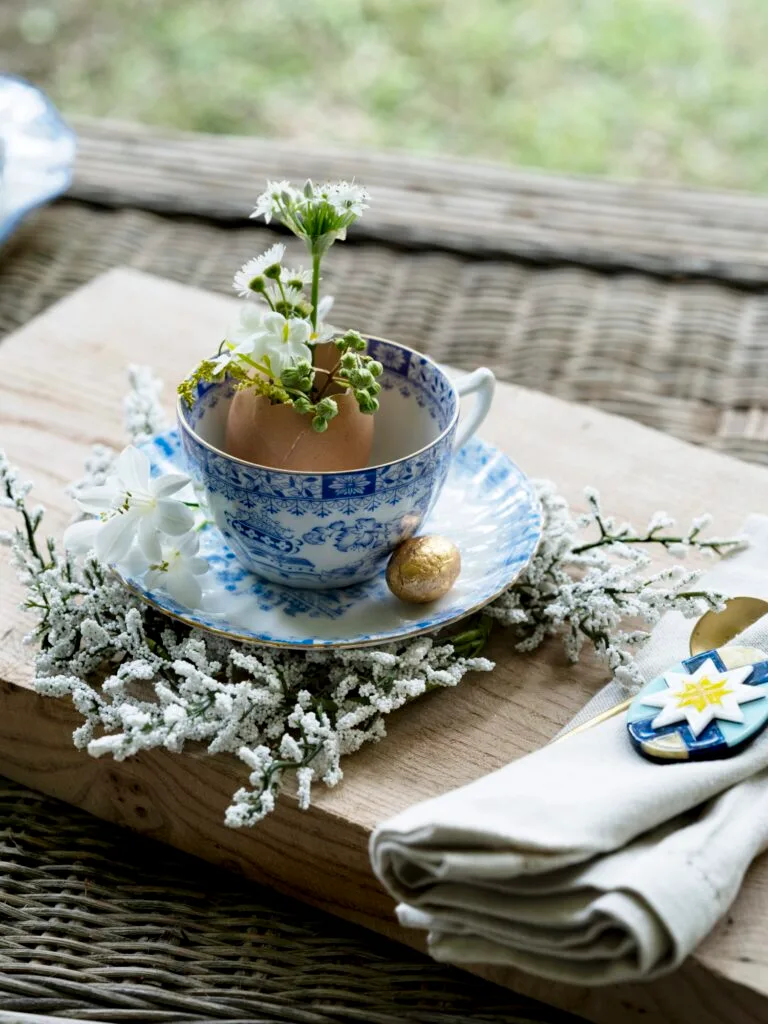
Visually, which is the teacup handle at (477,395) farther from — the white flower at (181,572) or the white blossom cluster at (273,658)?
the white flower at (181,572)

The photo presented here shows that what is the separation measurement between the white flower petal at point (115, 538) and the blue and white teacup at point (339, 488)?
0.15ft

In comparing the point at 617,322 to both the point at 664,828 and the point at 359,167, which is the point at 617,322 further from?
the point at 664,828

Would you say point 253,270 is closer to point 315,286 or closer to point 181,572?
point 315,286

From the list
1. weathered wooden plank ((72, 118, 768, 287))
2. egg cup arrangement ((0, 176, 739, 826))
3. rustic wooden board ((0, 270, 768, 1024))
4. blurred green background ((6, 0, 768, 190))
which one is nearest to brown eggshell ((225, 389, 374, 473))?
egg cup arrangement ((0, 176, 739, 826))

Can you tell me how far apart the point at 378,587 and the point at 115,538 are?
146mm

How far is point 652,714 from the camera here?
22.0 inches

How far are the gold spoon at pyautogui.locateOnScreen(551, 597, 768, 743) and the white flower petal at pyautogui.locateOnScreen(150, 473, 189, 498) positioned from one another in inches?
10.9

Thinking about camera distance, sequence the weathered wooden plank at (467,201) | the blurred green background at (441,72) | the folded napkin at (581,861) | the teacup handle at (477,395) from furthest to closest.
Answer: the blurred green background at (441,72)
the weathered wooden plank at (467,201)
the teacup handle at (477,395)
the folded napkin at (581,861)

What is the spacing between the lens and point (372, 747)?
1.96ft

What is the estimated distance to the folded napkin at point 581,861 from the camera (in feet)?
1.51

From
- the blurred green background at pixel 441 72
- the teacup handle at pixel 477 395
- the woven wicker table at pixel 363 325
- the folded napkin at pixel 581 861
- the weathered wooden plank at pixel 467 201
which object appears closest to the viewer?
the folded napkin at pixel 581 861

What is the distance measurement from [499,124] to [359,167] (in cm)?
124

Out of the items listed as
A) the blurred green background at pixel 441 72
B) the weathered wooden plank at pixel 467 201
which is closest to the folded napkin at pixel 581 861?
the weathered wooden plank at pixel 467 201

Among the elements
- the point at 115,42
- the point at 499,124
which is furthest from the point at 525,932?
the point at 115,42
